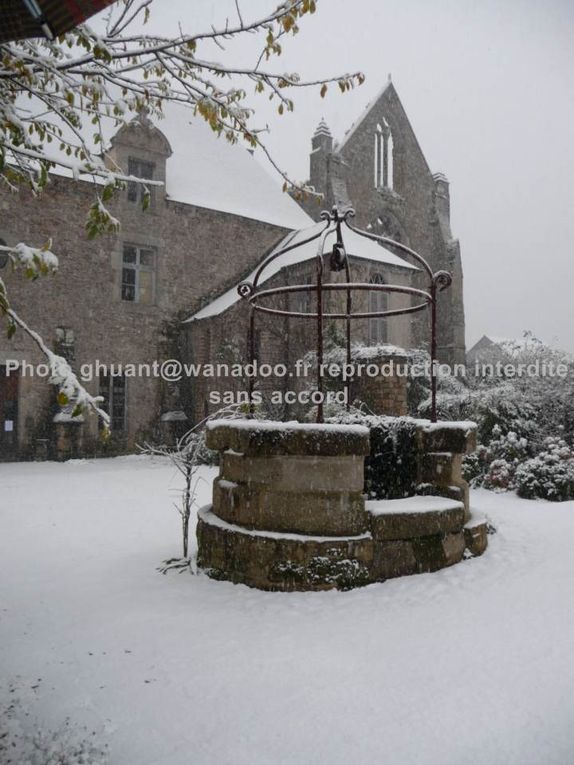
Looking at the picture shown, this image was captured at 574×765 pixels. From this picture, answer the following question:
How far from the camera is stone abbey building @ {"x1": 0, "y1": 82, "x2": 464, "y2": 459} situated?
42.9ft

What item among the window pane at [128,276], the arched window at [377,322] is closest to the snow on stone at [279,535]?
the window pane at [128,276]

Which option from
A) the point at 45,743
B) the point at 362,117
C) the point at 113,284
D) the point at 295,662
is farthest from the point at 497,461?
the point at 362,117

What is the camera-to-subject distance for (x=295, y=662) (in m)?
3.02

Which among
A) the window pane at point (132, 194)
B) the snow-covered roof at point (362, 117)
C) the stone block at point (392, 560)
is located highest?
the snow-covered roof at point (362, 117)

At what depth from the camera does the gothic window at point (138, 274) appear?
48.7ft

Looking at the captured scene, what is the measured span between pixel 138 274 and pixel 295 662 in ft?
44.2

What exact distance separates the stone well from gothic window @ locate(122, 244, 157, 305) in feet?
→ 37.6

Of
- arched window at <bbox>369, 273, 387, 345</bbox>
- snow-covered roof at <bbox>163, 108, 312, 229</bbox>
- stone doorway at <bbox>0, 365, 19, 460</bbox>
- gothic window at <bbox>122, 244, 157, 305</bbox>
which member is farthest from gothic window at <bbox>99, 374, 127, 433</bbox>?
arched window at <bbox>369, 273, 387, 345</bbox>

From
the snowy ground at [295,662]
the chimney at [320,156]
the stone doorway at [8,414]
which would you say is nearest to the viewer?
the snowy ground at [295,662]

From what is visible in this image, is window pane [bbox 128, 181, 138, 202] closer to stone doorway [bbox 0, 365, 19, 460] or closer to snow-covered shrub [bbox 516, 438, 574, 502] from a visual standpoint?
stone doorway [bbox 0, 365, 19, 460]

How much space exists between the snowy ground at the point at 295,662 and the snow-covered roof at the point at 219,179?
13157mm

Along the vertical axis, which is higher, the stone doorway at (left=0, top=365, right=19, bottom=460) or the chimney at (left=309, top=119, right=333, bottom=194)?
the chimney at (left=309, top=119, right=333, bottom=194)

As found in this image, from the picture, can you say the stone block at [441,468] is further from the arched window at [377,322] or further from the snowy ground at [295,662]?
the arched window at [377,322]

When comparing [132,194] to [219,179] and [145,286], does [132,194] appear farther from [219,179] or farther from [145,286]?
[219,179]
